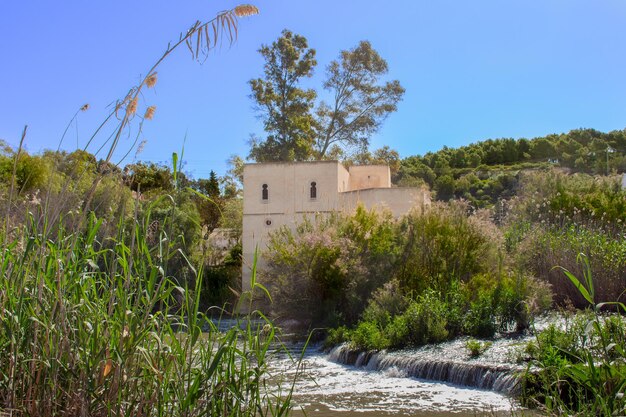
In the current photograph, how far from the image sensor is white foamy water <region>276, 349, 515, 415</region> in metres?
10.4

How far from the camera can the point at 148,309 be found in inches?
145

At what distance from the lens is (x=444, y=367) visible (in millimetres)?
12945

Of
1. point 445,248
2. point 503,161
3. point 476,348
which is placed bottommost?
point 476,348

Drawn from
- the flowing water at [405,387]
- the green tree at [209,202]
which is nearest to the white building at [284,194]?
the green tree at [209,202]

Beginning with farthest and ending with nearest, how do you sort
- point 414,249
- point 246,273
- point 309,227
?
point 246,273, point 309,227, point 414,249

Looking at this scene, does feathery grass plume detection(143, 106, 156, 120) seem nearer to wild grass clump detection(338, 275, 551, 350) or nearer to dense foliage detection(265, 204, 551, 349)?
wild grass clump detection(338, 275, 551, 350)

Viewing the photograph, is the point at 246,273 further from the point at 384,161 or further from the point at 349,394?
the point at 349,394

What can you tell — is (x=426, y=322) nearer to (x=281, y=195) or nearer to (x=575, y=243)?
(x=575, y=243)

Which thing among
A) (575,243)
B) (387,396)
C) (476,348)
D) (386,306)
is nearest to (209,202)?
(386,306)

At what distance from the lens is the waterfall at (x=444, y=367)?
37.9ft

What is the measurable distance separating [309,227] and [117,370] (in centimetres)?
1843

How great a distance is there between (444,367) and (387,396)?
5.95 feet

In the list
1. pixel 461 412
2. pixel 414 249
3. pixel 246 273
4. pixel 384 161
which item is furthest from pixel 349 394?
pixel 384 161

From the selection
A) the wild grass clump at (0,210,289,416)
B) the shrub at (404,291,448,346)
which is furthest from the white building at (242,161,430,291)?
the wild grass clump at (0,210,289,416)
